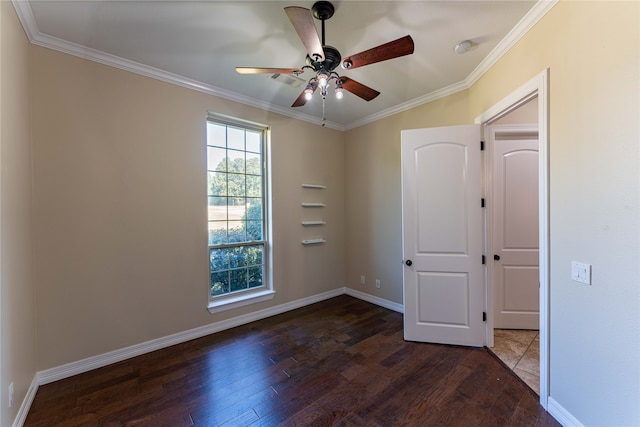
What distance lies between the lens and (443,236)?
2691 mm

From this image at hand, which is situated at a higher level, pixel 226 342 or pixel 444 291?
pixel 444 291

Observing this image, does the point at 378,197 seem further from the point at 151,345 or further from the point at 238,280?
the point at 151,345

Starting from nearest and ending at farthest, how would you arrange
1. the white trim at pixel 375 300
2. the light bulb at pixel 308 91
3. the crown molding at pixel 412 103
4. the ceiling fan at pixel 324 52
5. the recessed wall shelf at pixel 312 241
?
Result: the ceiling fan at pixel 324 52, the light bulb at pixel 308 91, the crown molding at pixel 412 103, the white trim at pixel 375 300, the recessed wall shelf at pixel 312 241

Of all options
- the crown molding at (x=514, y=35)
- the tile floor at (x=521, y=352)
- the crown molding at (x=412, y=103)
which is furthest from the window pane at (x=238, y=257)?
the crown molding at (x=514, y=35)

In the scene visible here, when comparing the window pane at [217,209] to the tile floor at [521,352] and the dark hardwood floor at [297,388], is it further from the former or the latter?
the tile floor at [521,352]

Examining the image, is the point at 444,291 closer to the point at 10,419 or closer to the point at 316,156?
the point at 316,156

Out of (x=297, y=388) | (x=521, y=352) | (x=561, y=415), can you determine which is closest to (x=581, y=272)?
(x=561, y=415)

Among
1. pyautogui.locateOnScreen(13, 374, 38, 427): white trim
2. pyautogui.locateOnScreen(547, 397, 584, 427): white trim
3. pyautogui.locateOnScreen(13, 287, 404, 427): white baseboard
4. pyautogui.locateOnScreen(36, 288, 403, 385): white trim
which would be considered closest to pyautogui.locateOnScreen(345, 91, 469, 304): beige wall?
pyautogui.locateOnScreen(36, 288, 403, 385): white trim

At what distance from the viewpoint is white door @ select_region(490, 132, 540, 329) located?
3.04 m

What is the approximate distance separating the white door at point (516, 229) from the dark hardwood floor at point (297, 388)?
0.89 m

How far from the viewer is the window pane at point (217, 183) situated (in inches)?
123

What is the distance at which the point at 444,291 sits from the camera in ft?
8.88

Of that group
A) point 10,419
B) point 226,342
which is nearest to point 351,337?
point 226,342

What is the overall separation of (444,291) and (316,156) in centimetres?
256
